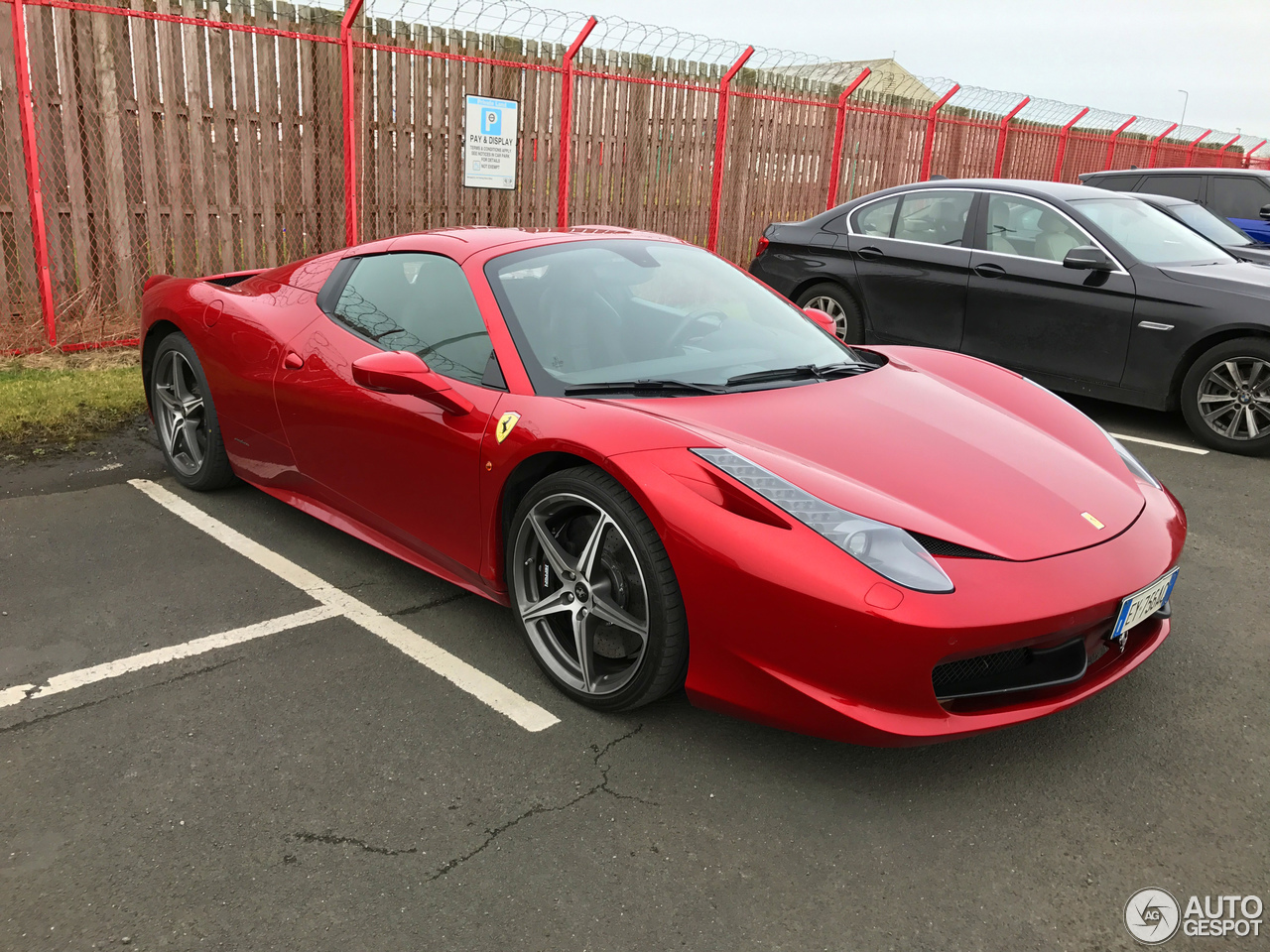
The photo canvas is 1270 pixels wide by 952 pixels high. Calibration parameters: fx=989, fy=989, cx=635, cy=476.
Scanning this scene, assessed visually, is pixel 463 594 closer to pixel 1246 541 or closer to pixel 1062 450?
pixel 1062 450

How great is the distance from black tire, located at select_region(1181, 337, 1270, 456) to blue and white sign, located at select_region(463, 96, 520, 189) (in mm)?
6391

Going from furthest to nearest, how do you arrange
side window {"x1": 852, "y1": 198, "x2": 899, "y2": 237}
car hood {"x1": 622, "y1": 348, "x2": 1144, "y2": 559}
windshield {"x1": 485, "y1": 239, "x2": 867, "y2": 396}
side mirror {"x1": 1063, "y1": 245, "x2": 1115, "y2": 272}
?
1. side window {"x1": 852, "y1": 198, "x2": 899, "y2": 237}
2. side mirror {"x1": 1063, "y1": 245, "x2": 1115, "y2": 272}
3. windshield {"x1": 485, "y1": 239, "x2": 867, "y2": 396}
4. car hood {"x1": 622, "y1": 348, "x2": 1144, "y2": 559}

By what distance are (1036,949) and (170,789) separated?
2.11 meters

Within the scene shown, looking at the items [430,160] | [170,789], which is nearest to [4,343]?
[430,160]

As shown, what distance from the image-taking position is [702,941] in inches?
82.6

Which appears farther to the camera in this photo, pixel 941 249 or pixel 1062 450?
pixel 941 249

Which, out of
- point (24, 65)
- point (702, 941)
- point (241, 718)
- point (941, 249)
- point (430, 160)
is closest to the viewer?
point (702, 941)

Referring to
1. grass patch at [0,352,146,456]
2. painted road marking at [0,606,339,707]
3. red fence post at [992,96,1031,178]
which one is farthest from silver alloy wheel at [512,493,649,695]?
red fence post at [992,96,1031,178]

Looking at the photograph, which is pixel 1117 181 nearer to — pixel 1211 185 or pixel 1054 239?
pixel 1211 185

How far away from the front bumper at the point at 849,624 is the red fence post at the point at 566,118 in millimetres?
8141

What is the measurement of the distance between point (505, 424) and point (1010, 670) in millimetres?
1606

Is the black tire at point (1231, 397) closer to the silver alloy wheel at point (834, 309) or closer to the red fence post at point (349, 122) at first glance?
the silver alloy wheel at point (834, 309)

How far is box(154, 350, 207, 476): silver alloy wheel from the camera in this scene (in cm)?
468

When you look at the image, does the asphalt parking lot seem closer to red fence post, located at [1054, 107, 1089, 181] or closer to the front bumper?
the front bumper
